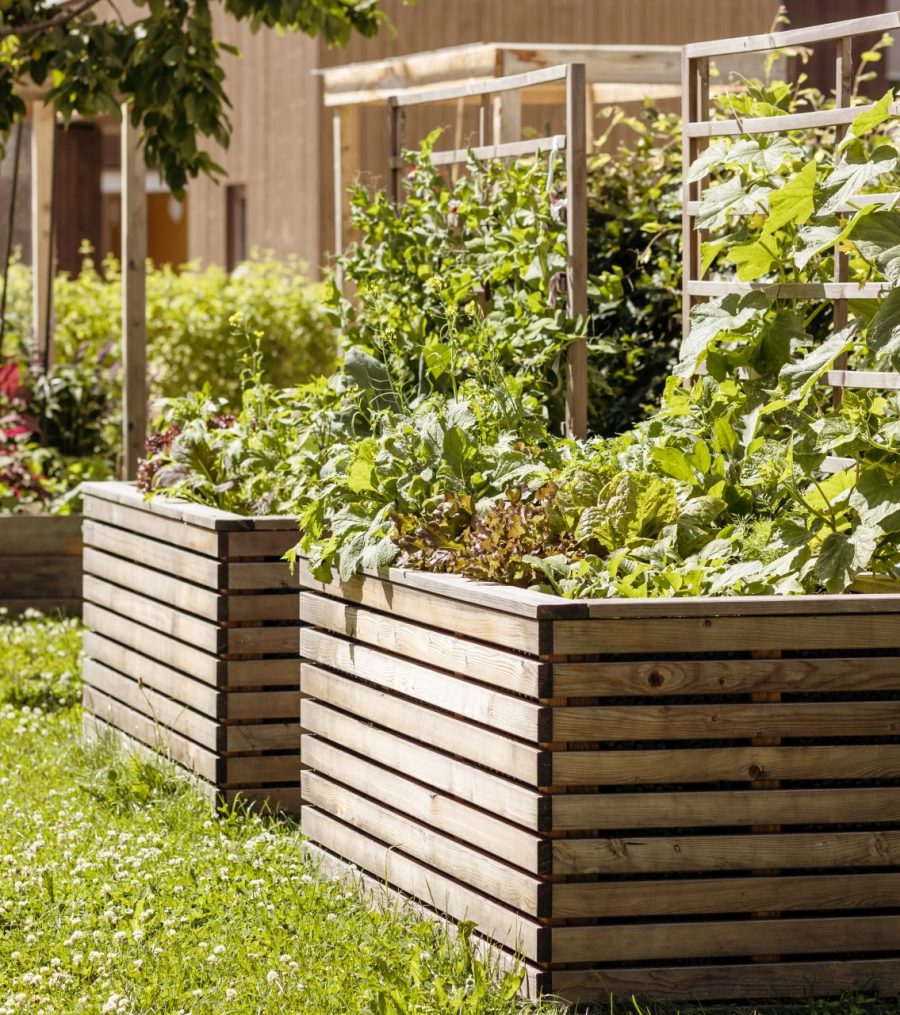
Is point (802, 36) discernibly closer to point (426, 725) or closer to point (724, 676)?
point (724, 676)

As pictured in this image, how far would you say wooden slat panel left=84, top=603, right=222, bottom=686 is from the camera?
4.57m

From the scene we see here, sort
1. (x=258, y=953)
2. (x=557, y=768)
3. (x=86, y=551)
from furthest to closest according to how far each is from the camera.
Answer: (x=86, y=551) → (x=258, y=953) → (x=557, y=768)

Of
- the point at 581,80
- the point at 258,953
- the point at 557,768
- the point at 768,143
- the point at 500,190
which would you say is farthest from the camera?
the point at 500,190

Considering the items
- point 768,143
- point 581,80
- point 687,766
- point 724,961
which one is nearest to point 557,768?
point 687,766

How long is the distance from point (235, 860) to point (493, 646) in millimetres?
1210

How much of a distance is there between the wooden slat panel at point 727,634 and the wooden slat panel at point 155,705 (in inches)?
68.6

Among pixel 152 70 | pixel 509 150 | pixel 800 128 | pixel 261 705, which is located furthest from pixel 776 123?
pixel 152 70

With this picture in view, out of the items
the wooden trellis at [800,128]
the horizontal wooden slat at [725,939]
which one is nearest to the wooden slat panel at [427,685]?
the horizontal wooden slat at [725,939]

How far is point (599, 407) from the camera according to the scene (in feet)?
18.9

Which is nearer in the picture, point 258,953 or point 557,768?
point 557,768

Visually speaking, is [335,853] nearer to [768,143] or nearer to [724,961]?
[724,961]

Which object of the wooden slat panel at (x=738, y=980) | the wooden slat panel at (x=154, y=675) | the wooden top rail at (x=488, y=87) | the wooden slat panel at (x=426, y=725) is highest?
the wooden top rail at (x=488, y=87)

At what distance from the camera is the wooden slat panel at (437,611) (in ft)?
10.2

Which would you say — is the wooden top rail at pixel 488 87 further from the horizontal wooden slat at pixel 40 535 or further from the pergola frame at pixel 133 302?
the horizontal wooden slat at pixel 40 535
